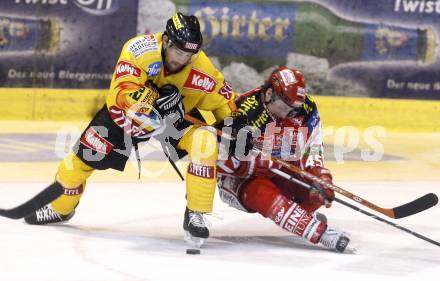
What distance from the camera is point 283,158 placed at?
5789 millimetres

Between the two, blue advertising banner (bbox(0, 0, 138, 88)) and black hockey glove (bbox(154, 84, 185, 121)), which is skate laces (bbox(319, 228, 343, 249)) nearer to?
black hockey glove (bbox(154, 84, 185, 121))

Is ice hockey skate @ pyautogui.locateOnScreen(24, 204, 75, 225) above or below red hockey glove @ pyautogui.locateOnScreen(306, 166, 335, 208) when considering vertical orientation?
below

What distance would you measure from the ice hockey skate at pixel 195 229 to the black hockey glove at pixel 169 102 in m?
0.54

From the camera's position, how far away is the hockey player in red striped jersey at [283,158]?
534cm

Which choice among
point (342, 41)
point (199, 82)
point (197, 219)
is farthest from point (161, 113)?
point (342, 41)

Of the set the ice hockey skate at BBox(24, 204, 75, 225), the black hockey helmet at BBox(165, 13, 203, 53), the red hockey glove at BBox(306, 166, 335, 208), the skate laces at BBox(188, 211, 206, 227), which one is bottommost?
the ice hockey skate at BBox(24, 204, 75, 225)

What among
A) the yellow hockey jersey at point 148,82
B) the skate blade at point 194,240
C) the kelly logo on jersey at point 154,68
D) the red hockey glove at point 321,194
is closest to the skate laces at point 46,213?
the yellow hockey jersey at point 148,82

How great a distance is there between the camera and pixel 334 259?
519 centimetres

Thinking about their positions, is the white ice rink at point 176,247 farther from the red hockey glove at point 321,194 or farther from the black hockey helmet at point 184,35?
the black hockey helmet at point 184,35

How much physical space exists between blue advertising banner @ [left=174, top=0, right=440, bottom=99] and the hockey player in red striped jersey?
4.63 m

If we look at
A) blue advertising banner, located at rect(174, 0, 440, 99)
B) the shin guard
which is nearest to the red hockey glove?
the shin guard

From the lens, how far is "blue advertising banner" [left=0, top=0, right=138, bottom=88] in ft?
32.5

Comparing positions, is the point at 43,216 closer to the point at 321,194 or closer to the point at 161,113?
the point at 161,113

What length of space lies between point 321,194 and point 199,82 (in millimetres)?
922
